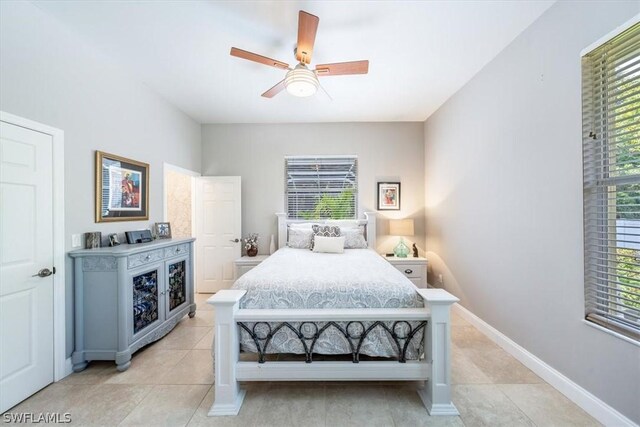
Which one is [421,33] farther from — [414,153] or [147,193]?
[147,193]

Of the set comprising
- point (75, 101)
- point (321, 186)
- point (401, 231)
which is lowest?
point (401, 231)

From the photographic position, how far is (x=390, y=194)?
14.4 feet

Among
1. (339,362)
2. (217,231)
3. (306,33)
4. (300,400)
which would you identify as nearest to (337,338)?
(339,362)

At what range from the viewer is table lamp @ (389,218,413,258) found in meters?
4.07

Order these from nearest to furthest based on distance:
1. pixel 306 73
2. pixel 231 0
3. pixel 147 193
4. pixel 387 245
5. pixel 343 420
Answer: pixel 343 420, pixel 231 0, pixel 306 73, pixel 147 193, pixel 387 245

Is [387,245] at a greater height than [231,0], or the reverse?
[231,0]

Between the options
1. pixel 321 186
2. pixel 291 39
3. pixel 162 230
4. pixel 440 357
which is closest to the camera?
pixel 440 357

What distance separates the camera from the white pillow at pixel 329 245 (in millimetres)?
3477

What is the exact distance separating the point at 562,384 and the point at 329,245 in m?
2.45

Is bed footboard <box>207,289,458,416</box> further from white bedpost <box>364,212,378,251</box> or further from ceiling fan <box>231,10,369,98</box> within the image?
white bedpost <box>364,212,378,251</box>

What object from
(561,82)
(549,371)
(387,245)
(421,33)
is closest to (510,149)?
(561,82)

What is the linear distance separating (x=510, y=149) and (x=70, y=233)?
13.3 feet

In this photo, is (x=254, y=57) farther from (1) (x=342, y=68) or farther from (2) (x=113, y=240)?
(2) (x=113, y=240)

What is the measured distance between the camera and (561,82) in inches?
74.9
